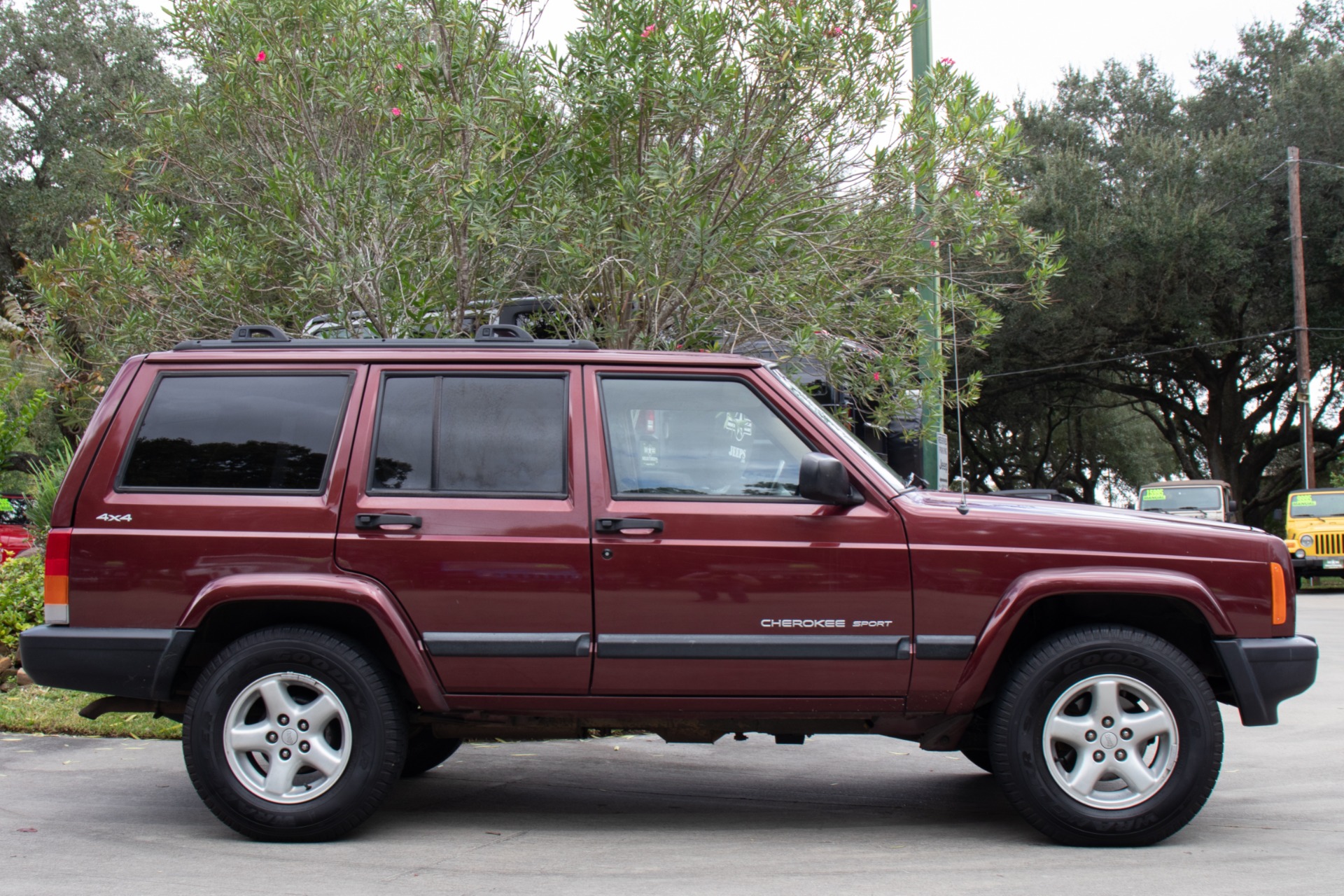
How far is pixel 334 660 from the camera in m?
4.82

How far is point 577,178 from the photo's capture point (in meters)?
7.84

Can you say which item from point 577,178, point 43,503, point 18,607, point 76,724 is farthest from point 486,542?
point 43,503

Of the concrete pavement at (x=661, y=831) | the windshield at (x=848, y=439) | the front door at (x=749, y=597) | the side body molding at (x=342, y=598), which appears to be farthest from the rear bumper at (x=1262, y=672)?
the side body molding at (x=342, y=598)

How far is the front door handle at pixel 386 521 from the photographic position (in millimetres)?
4844

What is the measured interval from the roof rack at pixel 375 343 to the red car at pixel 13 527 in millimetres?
5704

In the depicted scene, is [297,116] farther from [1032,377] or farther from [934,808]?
[1032,377]

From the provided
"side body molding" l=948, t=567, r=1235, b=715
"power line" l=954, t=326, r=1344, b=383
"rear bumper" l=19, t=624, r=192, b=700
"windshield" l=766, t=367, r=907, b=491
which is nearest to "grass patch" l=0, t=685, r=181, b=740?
"rear bumper" l=19, t=624, r=192, b=700

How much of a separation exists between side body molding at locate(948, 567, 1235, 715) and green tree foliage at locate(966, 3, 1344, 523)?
935 inches

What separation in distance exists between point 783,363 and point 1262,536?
3598mm

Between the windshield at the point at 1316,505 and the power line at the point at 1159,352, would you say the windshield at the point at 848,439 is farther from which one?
the power line at the point at 1159,352

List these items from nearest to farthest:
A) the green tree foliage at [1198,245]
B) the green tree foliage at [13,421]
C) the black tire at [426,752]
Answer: the black tire at [426,752] < the green tree foliage at [13,421] < the green tree foliage at [1198,245]

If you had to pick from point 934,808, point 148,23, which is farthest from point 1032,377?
point 934,808

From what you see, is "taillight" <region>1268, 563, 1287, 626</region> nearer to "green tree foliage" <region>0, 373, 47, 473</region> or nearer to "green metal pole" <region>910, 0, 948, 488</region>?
"green metal pole" <region>910, 0, 948, 488</region>

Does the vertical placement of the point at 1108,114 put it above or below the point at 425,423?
above
